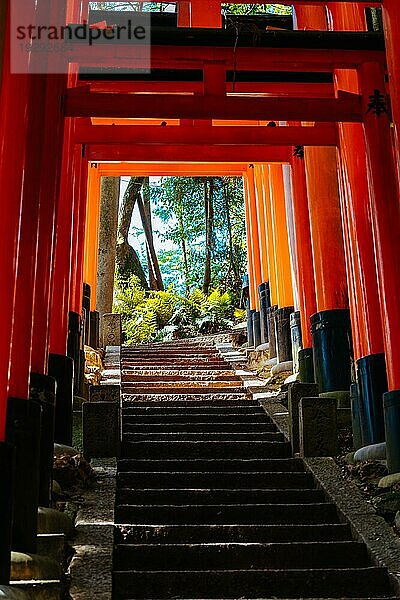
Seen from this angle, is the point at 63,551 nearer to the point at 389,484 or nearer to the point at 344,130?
the point at 389,484

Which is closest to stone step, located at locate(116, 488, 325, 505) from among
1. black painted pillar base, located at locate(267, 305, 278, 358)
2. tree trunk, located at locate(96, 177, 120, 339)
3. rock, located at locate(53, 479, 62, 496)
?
rock, located at locate(53, 479, 62, 496)

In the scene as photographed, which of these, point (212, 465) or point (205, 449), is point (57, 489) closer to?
point (212, 465)

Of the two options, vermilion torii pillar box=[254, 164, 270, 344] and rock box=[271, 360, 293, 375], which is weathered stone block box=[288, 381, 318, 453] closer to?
rock box=[271, 360, 293, 375]

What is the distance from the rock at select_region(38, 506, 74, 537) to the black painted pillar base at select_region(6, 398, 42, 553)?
405 mm

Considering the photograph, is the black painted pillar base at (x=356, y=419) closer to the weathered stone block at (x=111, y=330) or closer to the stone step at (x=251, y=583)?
the stone step at (x=251, y=583)

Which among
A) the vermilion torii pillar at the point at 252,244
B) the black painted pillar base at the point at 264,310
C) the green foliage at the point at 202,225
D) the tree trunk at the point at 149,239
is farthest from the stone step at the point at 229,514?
the tree trunk at the point at 149,239

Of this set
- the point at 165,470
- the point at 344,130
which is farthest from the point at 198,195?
the point at 165,470

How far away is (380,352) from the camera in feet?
26.9

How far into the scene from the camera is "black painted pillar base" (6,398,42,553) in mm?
5055

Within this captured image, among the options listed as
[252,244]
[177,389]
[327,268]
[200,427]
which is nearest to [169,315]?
[252,244]

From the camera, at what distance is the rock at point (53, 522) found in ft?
18.3

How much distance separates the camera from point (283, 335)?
509 inches

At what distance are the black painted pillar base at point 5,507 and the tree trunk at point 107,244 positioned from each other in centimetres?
1241

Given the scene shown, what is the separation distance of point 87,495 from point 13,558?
1842 mm
